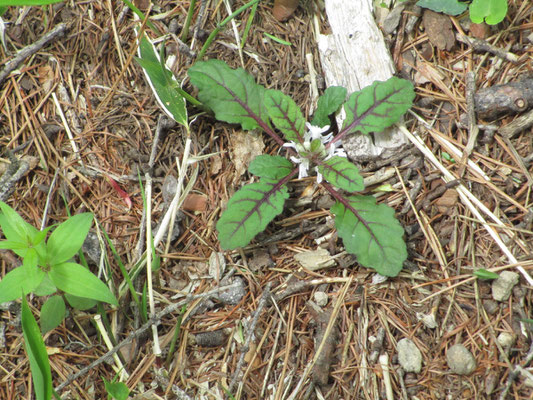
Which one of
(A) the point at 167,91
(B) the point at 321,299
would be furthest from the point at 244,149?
(B) the point at 321,299

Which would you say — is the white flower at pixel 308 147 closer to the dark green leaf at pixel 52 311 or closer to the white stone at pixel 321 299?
the white stone at pixel 321 299

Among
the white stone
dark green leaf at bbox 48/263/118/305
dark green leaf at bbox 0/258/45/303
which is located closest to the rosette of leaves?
the white stone

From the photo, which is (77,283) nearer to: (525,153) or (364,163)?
(364,163)

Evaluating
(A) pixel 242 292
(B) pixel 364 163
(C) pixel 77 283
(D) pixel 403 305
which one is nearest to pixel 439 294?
(D) pixel 403 305

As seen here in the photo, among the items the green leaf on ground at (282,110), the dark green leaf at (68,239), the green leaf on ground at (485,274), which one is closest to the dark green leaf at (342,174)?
the green leaf on ground at (282,110)

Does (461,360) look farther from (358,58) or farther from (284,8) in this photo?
(284,8)
